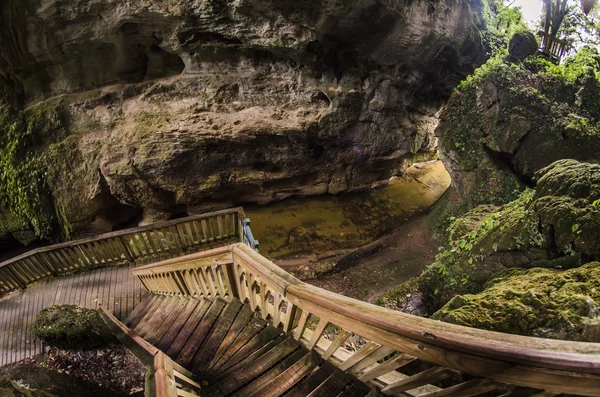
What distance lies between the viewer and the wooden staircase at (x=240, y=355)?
2.44 m

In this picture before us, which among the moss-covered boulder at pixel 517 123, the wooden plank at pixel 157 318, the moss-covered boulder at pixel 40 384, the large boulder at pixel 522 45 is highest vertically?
the large boulder at pixel 522 45

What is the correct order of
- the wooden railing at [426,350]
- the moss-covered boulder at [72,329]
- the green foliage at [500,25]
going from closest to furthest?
the wooden railing at [426,350]
the moss-covered boulder at [72,329]
the green foliage at [500,25]

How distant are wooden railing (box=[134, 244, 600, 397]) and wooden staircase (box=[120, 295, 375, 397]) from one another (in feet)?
0.48

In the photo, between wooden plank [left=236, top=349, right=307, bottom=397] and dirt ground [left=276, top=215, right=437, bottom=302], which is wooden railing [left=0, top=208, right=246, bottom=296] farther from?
wooden plank [left=236, top=349, right=307, bottom=397]

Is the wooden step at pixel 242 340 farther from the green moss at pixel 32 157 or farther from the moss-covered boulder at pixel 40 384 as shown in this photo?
the green moss at pixel 32 157

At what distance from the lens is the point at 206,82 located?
8727mm

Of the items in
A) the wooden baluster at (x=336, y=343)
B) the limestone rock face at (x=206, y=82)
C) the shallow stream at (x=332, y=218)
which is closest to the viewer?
the wooden baluster at (x=336, y=343)

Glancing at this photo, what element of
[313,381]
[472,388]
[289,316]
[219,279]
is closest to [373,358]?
[472,388]

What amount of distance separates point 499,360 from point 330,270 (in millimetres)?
7479

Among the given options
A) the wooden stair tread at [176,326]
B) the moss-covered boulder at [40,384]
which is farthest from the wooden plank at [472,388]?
the moss-covered boulder at [40,384]

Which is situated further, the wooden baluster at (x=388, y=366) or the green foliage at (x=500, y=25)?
the green foliage at (x=500, y=25)

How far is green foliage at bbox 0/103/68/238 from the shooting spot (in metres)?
8.27

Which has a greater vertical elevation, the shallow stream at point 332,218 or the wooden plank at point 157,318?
the wooden plank at point 157,318

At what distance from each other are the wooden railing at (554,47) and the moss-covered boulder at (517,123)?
1.08 meters
